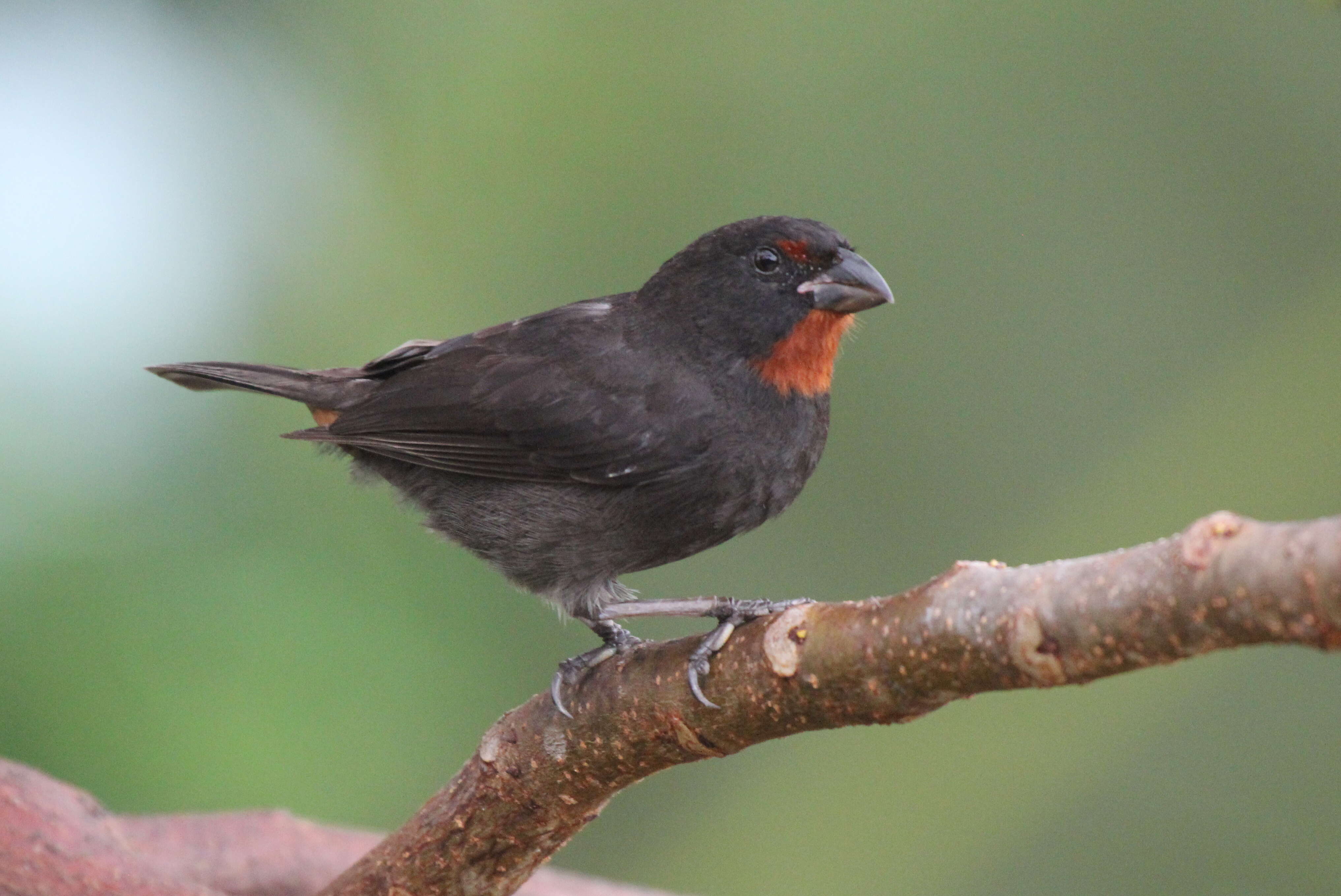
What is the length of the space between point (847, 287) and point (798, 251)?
0.51 feet

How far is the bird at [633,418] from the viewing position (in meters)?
3.33

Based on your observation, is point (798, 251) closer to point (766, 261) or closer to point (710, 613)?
point (766, 261)

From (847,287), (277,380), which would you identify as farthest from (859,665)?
(277,380)

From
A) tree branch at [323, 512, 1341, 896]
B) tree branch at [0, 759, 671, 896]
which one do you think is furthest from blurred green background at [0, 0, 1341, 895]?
tree branch at [323, 512, 1341, 896]

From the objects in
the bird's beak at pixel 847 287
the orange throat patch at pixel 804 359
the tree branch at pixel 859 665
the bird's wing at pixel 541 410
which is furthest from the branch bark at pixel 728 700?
the bird's beak at pixel 847 287

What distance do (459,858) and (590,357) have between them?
126 cm

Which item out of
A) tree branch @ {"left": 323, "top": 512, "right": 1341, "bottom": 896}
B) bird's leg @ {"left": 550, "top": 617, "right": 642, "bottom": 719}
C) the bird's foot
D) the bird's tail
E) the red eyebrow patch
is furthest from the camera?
the bird's tail

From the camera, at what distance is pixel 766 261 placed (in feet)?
11.5

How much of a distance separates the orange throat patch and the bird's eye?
0.52 feet

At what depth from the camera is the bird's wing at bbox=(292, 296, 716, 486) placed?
3367mm

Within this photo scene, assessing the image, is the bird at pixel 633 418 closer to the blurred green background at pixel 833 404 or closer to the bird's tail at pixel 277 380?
the bird's tail at pixel 277 380

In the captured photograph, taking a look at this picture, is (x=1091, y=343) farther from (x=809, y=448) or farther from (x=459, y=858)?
(x=459, y=858)

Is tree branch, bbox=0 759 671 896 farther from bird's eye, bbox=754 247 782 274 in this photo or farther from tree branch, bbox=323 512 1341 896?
bird's eye, bbox=754 247 782 274

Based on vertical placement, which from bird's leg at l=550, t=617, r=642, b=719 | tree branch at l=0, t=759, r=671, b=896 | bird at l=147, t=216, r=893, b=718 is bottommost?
tree branch at l=0, t=759, r=671, b=896
